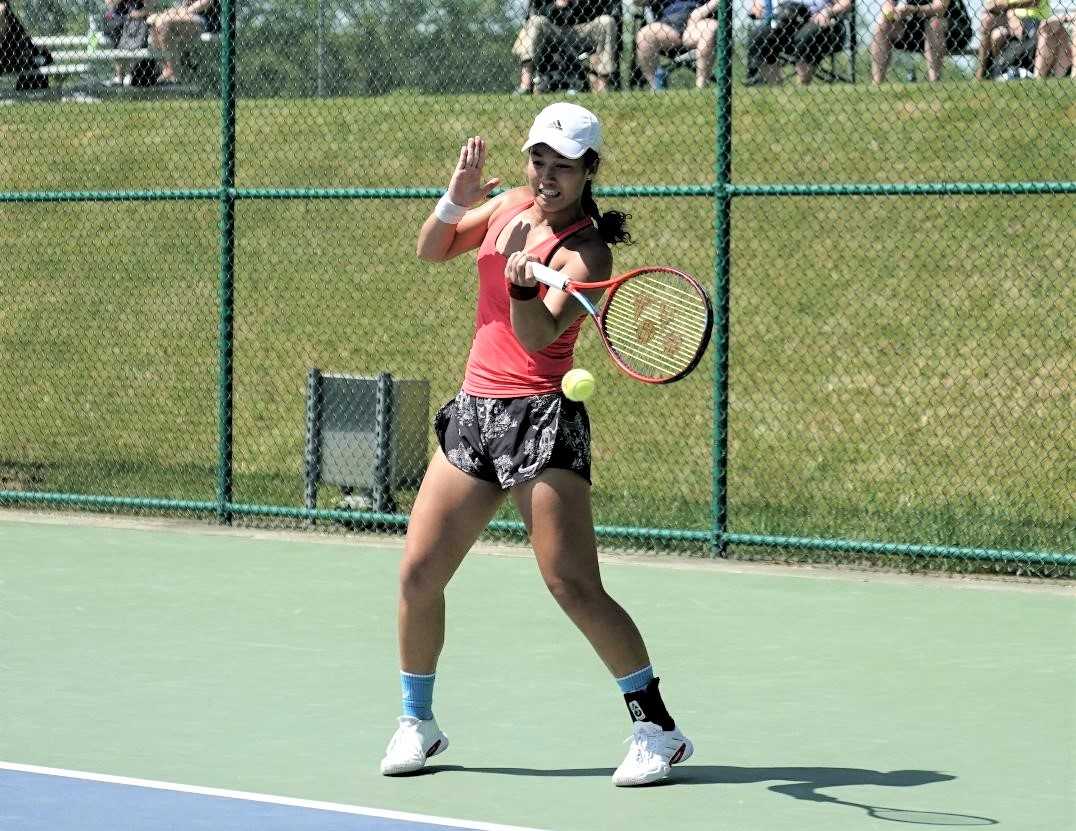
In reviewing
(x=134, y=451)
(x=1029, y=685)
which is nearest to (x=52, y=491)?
(x=134, y=451)

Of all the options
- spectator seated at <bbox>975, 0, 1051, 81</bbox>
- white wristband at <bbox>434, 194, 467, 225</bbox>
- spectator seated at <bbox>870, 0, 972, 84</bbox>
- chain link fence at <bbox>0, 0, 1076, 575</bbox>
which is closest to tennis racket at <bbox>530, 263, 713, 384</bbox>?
white wristband at <bbox>434, 194, 467, 225</bbox>

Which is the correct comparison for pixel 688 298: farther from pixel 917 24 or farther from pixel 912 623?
pixel 917 24

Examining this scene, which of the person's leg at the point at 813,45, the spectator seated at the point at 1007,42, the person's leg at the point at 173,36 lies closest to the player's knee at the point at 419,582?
the spectator seated at the point at 1007,42

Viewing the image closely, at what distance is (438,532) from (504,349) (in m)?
0.52

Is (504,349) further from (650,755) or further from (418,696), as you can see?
(650,755)

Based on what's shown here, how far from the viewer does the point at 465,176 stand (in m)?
5.22

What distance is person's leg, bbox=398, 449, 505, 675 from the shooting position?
5.19 metres

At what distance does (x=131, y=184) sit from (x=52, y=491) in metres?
6.59

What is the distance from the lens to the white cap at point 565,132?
4.99 meters

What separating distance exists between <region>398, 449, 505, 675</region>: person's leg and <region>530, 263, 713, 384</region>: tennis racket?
512 millimetres

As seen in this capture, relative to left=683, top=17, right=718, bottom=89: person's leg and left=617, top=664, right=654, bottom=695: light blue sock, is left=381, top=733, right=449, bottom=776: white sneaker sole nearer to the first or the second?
left=617, top=664, right=654, bottom=695: light blue sock

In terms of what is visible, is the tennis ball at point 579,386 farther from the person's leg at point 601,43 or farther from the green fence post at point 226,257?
the person's leg at point 601,43

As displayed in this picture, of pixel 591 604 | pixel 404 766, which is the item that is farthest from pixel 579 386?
pixel 404 766

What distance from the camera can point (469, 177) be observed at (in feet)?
17.2
